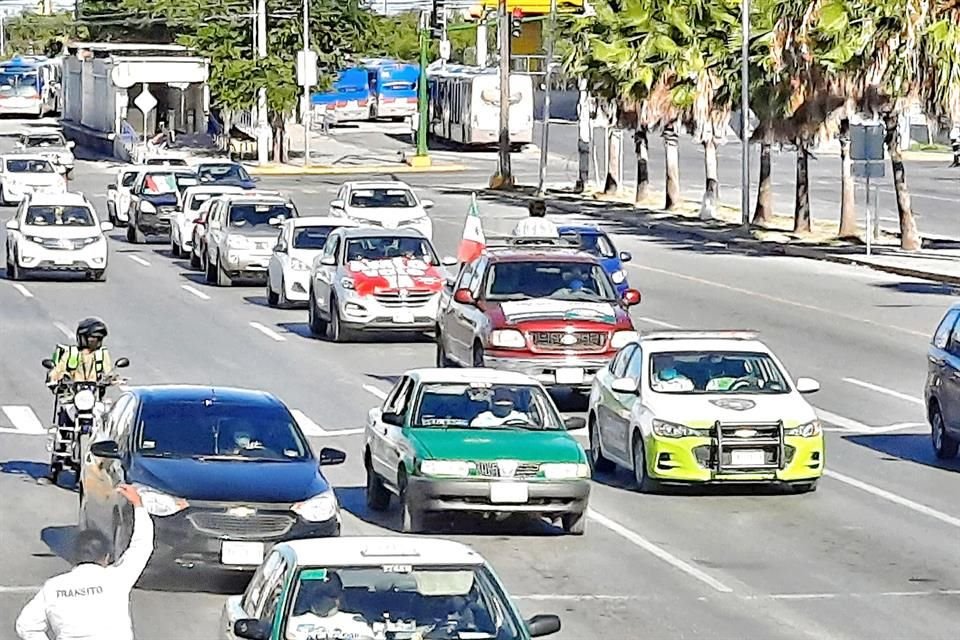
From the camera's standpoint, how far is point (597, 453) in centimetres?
2152

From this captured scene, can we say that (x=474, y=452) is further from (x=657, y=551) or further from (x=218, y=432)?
(x=218, y=432)

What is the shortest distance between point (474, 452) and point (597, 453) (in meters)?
4.21

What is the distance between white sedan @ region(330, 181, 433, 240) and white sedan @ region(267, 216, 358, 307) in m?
7.88

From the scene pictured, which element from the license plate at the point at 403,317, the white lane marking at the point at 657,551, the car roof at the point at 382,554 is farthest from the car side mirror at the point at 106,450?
the license plate at the point at 403,317

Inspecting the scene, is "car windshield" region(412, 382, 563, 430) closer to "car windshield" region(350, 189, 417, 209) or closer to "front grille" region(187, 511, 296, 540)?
"front grille" region(187, 511, 296, 540)

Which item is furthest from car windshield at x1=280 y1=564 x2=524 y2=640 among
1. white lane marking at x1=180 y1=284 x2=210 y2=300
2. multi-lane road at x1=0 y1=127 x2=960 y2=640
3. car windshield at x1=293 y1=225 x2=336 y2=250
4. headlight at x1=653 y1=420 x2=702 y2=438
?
white lane marking at x1=180 y1=284 x2=210 y2=300

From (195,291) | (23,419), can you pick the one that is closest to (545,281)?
(23,419)

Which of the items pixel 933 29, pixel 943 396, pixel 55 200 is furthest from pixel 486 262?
pixel 933 29

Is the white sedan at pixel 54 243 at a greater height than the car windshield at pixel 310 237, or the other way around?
the car windshield at pixel 310 237

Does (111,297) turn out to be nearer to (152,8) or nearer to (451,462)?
(451,462)

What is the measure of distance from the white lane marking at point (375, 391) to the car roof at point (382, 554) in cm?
1654

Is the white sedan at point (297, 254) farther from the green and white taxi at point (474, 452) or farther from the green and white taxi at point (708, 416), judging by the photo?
the green and white taxi at point (474, 452)

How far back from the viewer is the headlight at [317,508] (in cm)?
1486

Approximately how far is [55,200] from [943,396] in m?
24.9
